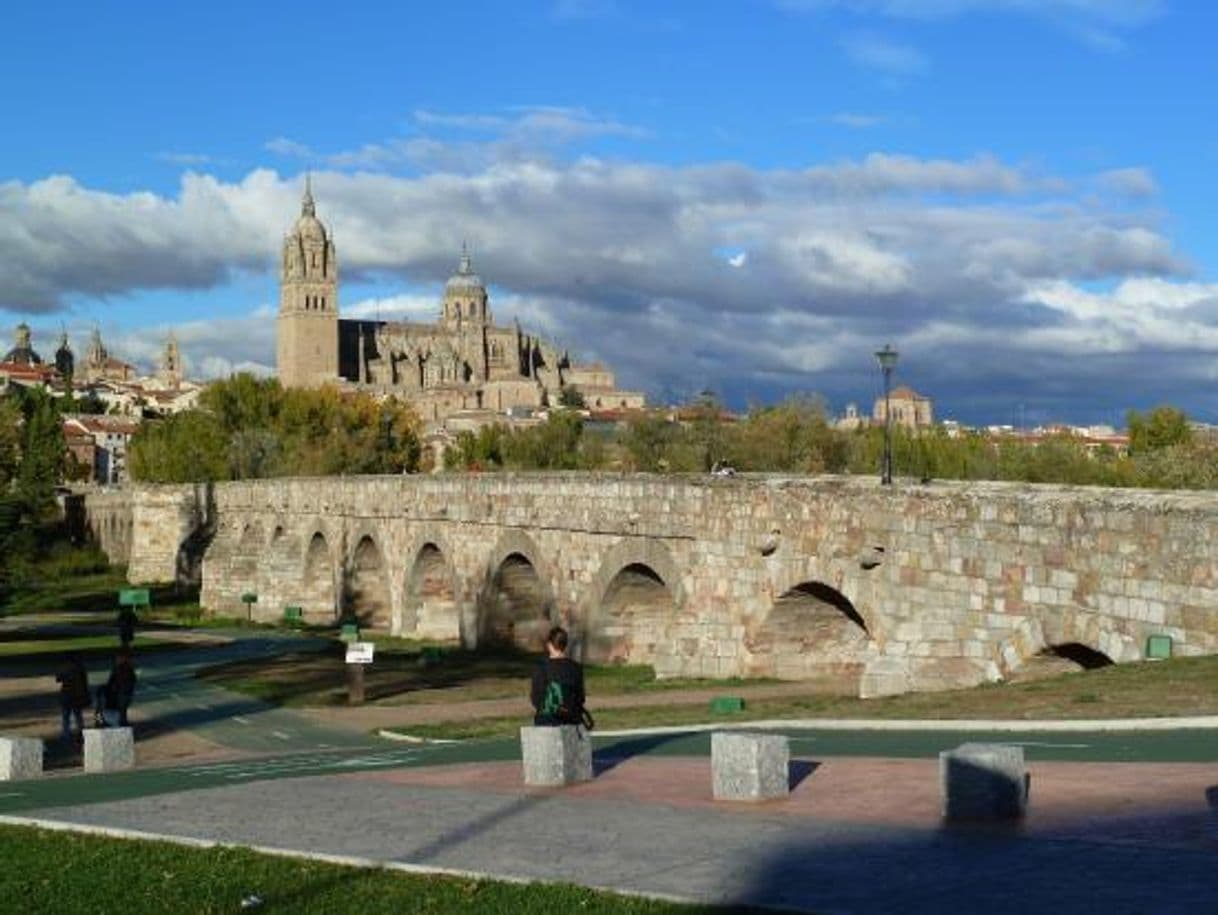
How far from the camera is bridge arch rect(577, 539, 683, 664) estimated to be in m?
31.4

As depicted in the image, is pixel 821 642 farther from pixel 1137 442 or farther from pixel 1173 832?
pixel 1137 442

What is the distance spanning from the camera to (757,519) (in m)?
25.9

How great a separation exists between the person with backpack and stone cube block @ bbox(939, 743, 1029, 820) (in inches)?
143

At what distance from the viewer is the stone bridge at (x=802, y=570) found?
1734 cm

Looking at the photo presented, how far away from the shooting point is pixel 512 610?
38.9 metres

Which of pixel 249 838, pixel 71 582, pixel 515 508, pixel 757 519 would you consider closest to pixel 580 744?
pixel 249 838

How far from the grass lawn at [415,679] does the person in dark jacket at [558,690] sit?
41.6ft

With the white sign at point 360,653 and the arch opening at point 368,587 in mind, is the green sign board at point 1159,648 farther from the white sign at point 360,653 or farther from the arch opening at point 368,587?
the arch opening at point 368,587

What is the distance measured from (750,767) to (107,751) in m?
8.93

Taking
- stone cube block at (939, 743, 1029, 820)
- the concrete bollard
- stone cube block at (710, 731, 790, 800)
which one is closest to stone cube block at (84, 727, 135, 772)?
the concrete bollard

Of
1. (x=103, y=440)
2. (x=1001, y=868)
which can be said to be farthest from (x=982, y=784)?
(x=103, y=440)

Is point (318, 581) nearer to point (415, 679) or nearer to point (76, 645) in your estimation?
point (76, 645)

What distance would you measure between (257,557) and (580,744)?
51261 millimetres

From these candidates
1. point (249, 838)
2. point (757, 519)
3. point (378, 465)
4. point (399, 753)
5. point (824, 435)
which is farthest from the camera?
point (378, 465)
